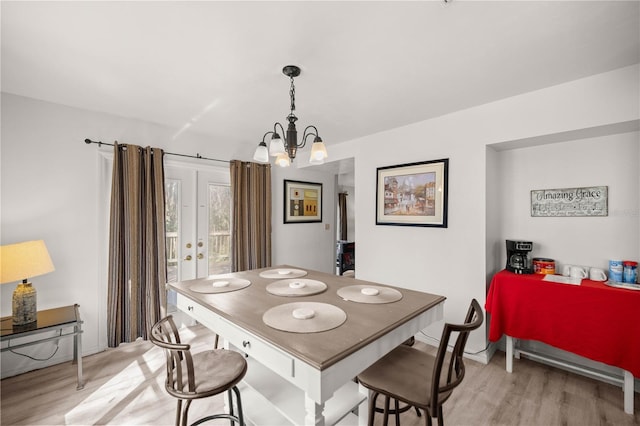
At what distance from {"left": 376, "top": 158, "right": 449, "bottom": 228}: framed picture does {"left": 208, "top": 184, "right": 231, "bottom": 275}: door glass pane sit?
A: 196 cm

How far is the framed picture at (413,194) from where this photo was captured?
279 centimetres

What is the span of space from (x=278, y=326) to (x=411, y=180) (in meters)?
2.35

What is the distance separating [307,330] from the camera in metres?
1.12

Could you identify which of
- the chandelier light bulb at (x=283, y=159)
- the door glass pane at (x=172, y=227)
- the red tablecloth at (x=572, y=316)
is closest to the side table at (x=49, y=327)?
the door glass pane at (x=172, y=227)

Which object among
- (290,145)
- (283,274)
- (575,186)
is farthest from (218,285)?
(575,186)

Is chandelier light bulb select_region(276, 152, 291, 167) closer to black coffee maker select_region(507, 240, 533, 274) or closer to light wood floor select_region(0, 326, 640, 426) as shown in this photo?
light wood floor select_region(0, 326, 640, 426)

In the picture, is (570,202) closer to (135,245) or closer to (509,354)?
(509,354)

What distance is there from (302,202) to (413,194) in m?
1.98

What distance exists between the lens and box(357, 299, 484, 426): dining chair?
1136mm

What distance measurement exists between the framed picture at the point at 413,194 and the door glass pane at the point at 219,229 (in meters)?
1.96

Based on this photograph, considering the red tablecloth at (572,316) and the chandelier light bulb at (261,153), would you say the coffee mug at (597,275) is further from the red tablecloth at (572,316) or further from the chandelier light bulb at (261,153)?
the chandelier light bulb at (261,153)

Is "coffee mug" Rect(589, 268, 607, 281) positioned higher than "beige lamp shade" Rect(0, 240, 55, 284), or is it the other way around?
"beige lamp shade" Rect(0, 240, 55, 284)

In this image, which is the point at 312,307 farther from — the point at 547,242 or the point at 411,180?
the point at 547,242

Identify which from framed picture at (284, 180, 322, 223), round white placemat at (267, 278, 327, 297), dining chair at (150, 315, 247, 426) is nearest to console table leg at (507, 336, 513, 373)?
round white placemat at (267, 278, 327, 297)
